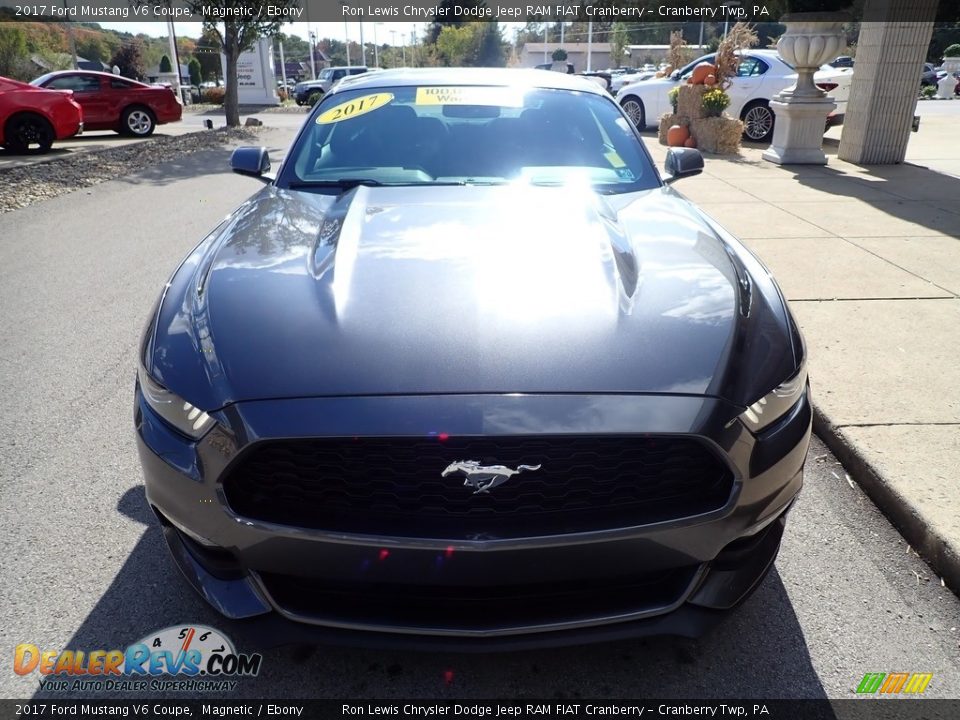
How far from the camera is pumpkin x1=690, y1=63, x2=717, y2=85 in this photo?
12.4m

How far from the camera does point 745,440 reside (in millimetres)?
1765

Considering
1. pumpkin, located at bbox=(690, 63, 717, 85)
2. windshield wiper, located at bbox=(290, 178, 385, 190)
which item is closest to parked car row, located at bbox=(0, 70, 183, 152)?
pumpkin, located at bbox=(690, 63, 717, 85)

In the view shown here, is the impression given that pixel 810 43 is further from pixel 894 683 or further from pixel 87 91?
pixel 87 91

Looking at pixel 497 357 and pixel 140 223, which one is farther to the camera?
pixel 140 223

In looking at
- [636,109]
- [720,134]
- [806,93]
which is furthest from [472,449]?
[636,109]

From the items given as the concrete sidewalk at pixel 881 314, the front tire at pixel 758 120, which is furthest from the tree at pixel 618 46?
the concrete sidewalk at pixel 881 314

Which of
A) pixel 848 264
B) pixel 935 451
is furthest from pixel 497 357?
pixel 848 264

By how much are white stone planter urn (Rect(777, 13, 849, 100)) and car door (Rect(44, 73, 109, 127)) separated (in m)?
13.7

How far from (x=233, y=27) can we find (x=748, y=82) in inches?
453

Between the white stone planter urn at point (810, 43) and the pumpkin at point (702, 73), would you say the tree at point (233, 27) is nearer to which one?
the pumpkin at point (702, 73)

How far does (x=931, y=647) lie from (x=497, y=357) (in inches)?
60.1

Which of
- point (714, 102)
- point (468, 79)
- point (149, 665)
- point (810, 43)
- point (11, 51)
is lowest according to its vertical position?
point (149, 665)

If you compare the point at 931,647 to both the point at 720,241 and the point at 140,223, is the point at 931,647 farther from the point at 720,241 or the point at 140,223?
the point at 140,223

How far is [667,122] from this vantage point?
13.5 meters
